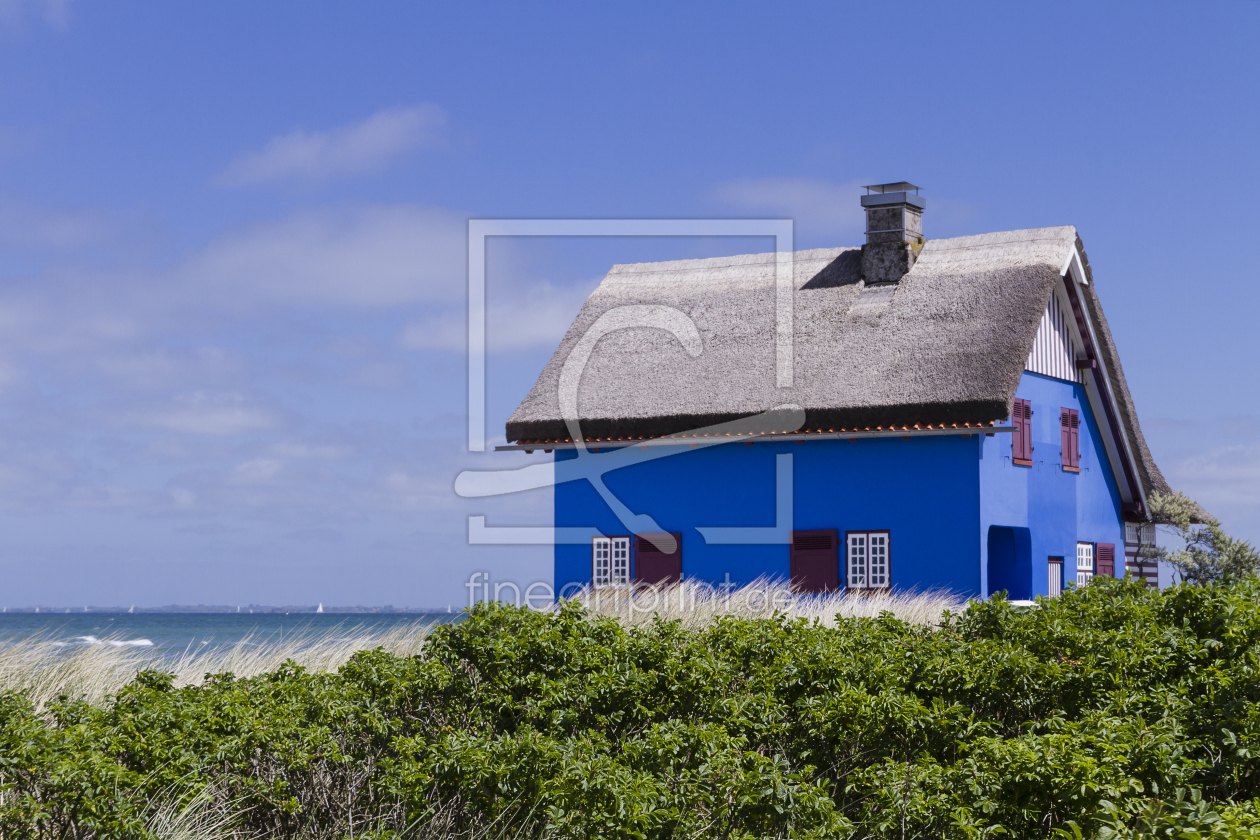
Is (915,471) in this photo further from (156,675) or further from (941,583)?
(156,675)

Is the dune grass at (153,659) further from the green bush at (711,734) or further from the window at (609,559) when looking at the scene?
the window at (609,559)

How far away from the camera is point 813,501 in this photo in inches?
806

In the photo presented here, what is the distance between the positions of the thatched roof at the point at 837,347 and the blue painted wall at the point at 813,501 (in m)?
0.62

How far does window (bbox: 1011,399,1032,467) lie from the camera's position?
819 inches

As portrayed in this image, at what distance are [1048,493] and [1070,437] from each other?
1.65m

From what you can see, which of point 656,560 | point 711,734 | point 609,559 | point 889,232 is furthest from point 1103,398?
point 711,734

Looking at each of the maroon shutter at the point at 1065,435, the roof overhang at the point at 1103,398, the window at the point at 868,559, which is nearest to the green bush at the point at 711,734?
the window at the point at 868,559

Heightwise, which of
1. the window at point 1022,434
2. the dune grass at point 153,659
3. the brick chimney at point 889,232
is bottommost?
the dune grass at point 153,659

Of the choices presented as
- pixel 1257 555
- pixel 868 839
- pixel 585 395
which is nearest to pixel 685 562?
pixel 585 395

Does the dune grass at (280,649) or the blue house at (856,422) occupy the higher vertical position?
the blue house at (856,422)

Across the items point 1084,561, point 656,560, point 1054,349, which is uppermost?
point 1054,349

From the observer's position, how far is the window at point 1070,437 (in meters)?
22.8

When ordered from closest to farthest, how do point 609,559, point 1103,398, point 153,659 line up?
1. point 153,659
2. point 609,559
3. point 1103,398

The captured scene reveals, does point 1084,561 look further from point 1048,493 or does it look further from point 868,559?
point 868,559
